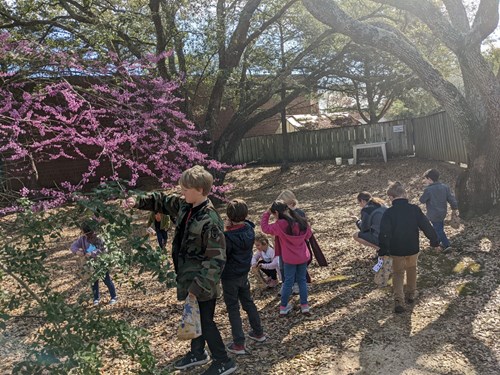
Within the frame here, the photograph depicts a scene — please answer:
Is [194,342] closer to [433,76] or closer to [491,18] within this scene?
[433,76]

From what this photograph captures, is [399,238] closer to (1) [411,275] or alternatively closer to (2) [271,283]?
(1) [411,275]

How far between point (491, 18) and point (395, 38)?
1397mm

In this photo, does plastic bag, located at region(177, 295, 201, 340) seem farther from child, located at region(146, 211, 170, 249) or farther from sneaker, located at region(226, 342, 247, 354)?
child, located at region(146, 211, 170, 249)

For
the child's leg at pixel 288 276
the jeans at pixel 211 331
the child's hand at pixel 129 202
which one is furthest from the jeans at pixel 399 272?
the child's hand at pixel 129 202

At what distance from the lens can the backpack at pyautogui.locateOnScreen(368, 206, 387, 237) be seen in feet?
17.5

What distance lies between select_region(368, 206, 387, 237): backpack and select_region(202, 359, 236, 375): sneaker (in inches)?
101

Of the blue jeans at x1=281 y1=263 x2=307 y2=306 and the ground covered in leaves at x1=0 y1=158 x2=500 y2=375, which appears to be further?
the blue jeans at x1=281 y1=263 x2=307 y2=306

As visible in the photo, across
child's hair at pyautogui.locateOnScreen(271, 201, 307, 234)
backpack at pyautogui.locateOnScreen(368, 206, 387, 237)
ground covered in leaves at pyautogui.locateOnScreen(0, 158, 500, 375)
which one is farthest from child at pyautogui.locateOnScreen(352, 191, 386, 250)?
child's hair at pyautogui.locateOnScreen(271, 201, 307, 234)

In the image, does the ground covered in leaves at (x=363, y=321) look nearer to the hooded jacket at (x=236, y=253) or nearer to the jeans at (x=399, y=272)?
the jeans at (x=399, y=272)

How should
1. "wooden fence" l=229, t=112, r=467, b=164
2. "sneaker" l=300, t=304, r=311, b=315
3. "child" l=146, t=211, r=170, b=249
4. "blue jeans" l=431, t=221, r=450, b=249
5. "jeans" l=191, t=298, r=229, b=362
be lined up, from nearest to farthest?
"jeans" l=191, t=298, r=229, b=362
"sneaker" l=300, t=304, r=311, b=315
"blue jeans" l=431, t=221, r=450, b=249
"child" l=146, t=211, r=170, b=249
"wooden fence" l=229, t=112, r=467, b=164

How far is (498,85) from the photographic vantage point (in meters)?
6.80

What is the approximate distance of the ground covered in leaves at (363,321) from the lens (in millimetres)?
3668

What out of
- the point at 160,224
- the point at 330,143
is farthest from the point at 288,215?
the point at 330,143

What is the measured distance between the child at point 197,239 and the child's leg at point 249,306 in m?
0.56
